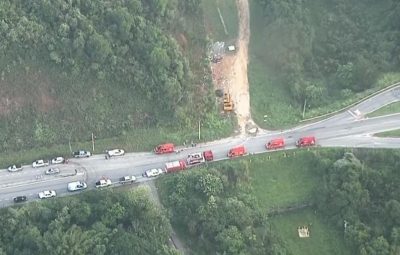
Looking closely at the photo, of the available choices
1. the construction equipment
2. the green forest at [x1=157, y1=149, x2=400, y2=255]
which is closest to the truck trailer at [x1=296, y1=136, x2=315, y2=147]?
the green forest at [x1=157, y1=149, x2=400, y2=255]

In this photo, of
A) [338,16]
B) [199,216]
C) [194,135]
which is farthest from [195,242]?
[338,16]

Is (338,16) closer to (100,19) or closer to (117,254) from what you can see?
(100,19)

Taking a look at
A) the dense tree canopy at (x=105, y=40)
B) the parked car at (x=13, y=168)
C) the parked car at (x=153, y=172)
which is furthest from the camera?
the parked car at (x=153, y=172)

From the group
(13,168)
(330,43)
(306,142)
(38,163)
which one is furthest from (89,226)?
(330,43)

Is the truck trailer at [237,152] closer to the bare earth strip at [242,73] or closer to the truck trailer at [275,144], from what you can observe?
the truck trailer at [275,144]

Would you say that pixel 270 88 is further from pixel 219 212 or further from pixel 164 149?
pixel 219 212

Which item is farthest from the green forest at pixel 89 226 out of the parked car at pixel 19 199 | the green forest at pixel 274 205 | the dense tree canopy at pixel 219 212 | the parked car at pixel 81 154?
the parked car at pixel 81 154

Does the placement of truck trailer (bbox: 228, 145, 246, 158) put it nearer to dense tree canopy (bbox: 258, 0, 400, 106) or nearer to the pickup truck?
dense tree canopy (bbox: 258, 0, 400, 106)
